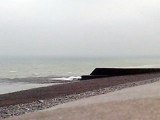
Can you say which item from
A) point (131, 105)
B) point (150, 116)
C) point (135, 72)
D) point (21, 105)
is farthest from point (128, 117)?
point (135, 72)

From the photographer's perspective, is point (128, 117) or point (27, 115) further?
point (27, 115)

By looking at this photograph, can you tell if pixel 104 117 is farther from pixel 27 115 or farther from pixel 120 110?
pixel 27 115

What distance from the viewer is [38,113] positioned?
13.5m

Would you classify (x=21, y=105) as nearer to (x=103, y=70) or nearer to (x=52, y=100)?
(x=52, y=100)

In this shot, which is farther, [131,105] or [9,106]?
[9,106]

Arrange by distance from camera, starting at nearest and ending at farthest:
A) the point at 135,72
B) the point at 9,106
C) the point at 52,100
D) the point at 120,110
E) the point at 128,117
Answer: the point at 128,117, the point at 120,110, the point at 9,106, the point at 52,100, the point at 135,72

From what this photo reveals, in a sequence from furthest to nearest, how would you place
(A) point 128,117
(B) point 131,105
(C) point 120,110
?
(B) point 131,105 < (C) point 120,110 < (A) point 128,117

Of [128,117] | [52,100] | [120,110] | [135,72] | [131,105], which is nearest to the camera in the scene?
[128,117]

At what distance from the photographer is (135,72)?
41500 mm

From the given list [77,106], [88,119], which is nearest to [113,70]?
[77,106]

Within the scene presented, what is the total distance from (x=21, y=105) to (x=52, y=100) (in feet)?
6.11

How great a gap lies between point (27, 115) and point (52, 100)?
449cm

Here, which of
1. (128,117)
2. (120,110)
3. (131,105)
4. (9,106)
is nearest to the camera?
(128,117)

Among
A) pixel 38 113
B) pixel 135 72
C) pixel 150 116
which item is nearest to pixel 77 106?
pixel 38 113
